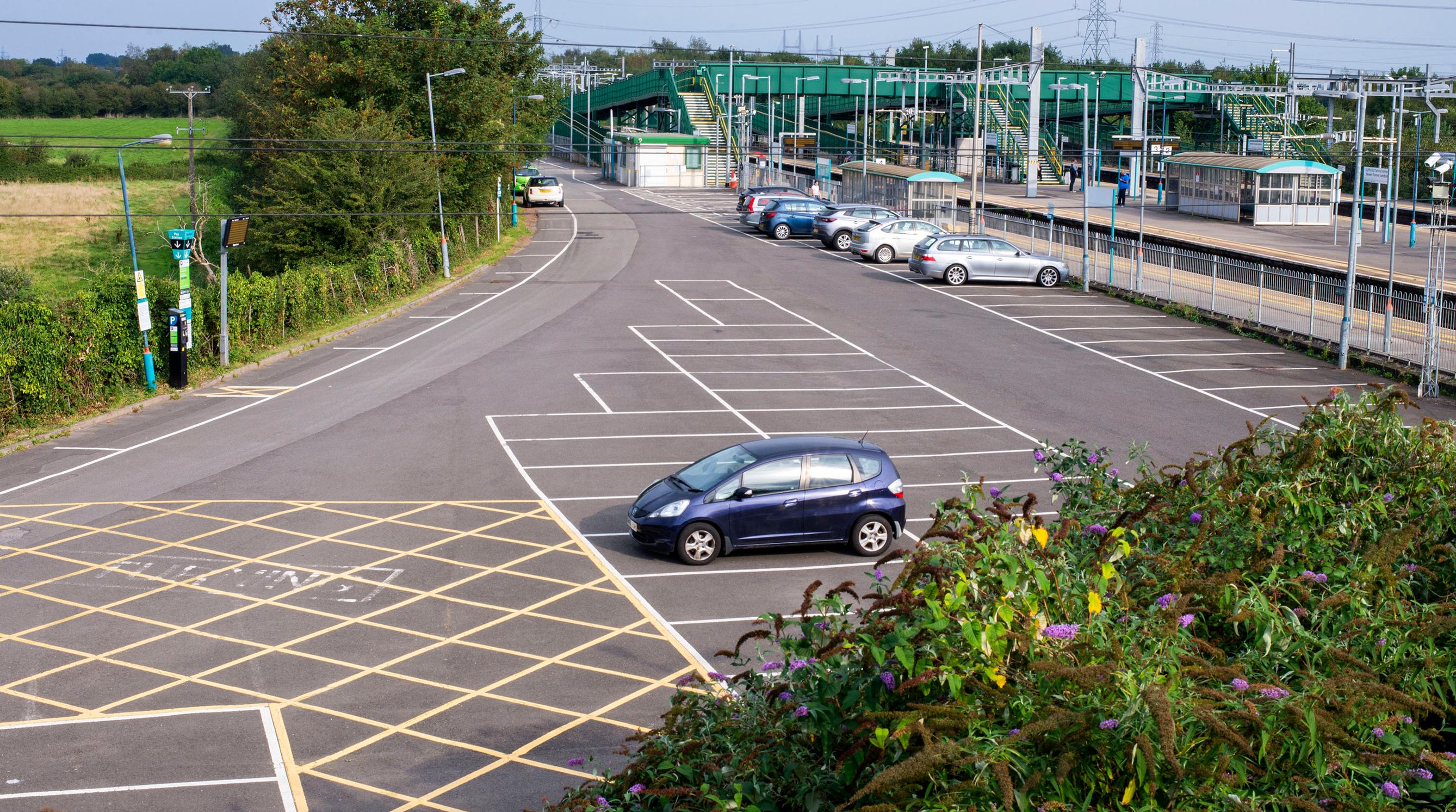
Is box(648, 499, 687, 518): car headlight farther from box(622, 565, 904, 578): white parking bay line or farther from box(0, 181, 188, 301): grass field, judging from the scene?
box(0, 181, 188, 301): grass field

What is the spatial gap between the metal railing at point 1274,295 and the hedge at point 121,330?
900 inches

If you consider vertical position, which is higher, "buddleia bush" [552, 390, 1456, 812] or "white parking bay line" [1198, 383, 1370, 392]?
"buddleia bush" [552, 390, 1456, 812]

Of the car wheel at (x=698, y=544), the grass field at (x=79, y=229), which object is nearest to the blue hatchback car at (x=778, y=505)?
the car wheel at (x=698, y=544)

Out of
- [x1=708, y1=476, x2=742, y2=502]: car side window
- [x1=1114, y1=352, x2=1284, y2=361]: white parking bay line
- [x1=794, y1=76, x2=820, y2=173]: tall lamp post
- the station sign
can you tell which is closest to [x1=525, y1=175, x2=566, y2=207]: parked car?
[x1=794, y1=76, x2=820, y2=173]: tall lamp post

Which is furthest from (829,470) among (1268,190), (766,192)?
(1268,190)

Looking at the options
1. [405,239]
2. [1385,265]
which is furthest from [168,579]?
[1385,265]

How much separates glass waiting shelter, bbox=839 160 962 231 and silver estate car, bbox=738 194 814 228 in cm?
474

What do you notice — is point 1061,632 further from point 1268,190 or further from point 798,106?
point 798,106

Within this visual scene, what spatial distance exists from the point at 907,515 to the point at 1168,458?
5077 millimetres

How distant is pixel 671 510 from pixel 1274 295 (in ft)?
70.3

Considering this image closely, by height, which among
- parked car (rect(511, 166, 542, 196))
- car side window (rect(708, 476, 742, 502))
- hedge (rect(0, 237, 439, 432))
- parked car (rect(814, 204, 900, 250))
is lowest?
car side window (rect(708, 476, 742, 502))

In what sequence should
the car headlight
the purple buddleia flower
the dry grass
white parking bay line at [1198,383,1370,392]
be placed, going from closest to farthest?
1. the purple buddleia flower
2. the car headlight
3. white parking bay line at [1198,383,1370,392]
4. the dry grass

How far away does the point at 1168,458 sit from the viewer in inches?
773

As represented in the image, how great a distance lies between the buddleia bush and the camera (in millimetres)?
3340
